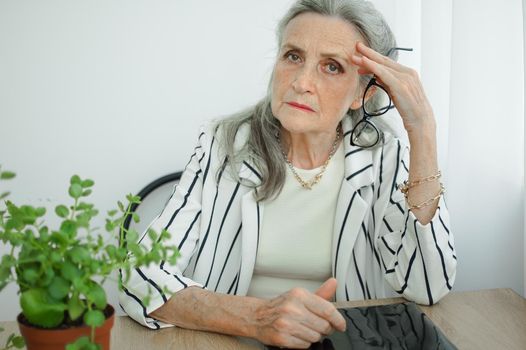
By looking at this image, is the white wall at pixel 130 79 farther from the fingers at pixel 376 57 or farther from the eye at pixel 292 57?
the eye at pixel 292 57

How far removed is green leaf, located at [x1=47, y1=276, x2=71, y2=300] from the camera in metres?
0.65

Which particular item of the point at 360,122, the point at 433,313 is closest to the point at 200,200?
the point at 360,122

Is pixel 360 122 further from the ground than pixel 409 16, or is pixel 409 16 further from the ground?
pixel 409 16

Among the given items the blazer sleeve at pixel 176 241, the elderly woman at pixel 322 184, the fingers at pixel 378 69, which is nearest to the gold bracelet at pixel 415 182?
the elderly woman at pixel 322 184

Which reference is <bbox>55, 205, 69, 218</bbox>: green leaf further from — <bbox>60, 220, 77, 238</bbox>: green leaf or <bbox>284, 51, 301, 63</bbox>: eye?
<bbox>284, 51, 301, 63</bbox>: eye

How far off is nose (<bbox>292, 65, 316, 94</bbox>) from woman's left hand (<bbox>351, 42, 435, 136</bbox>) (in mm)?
112

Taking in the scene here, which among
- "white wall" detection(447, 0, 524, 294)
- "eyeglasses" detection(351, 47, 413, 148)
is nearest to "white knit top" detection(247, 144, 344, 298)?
"eyeglasses" detection(351, 47, 413, 148)

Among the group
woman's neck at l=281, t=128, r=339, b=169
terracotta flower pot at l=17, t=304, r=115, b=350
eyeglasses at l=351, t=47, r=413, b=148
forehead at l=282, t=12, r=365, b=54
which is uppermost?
forehead at l=282, t=12, r=365, b=54

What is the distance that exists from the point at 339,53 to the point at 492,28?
44 centimetres

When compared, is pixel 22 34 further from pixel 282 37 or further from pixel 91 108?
pixel 282 37

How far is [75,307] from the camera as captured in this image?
2.16 feet

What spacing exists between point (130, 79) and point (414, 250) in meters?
1.15

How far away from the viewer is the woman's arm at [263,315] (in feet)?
3.58

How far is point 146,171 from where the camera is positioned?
215 cm
